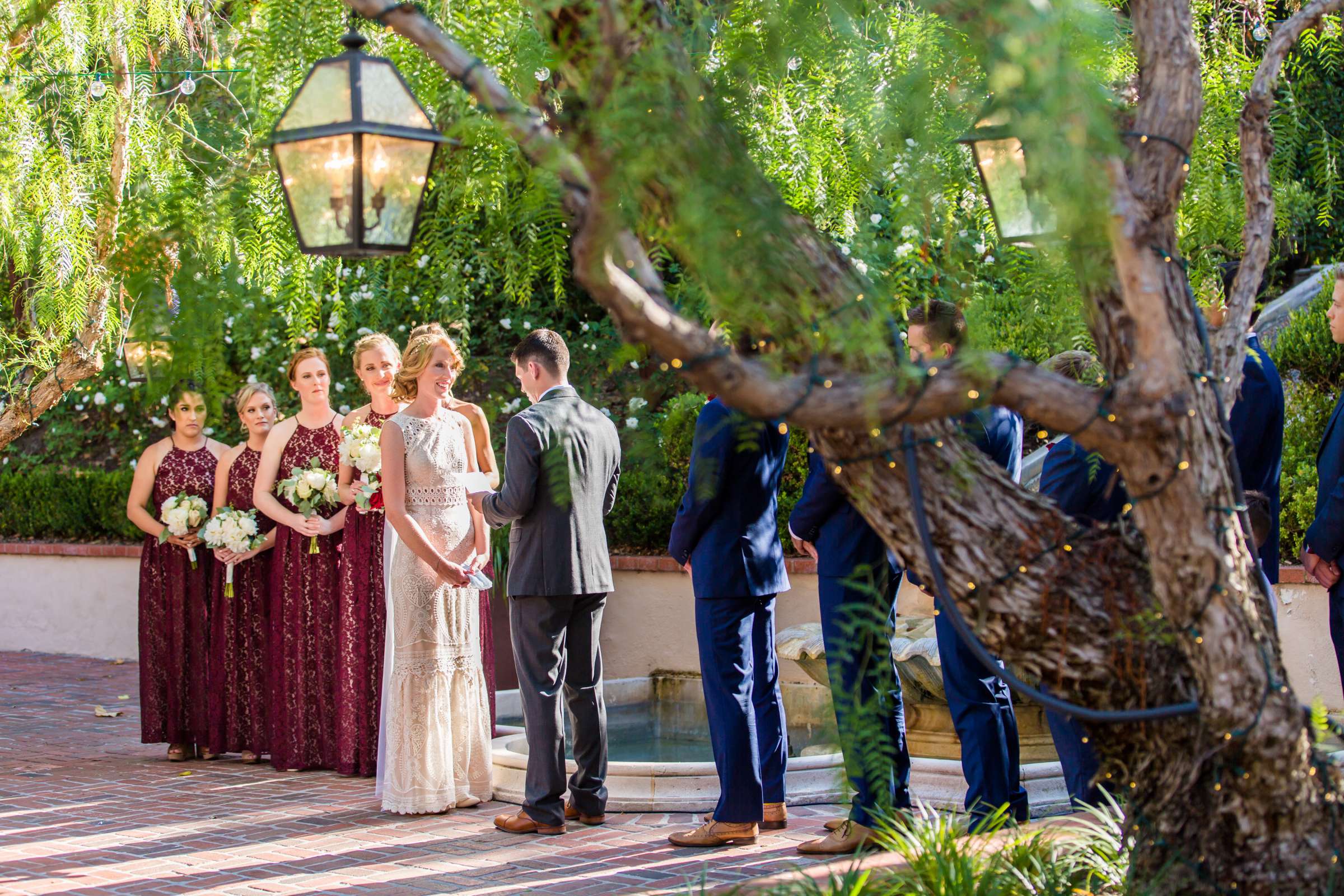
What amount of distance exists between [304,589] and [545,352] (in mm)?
2530

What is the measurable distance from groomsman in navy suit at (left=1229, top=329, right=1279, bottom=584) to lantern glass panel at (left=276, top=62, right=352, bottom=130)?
3.72 metres

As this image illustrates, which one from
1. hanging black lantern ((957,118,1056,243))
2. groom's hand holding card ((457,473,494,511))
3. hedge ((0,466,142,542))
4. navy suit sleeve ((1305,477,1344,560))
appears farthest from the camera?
hedge ((0,466,142,542))

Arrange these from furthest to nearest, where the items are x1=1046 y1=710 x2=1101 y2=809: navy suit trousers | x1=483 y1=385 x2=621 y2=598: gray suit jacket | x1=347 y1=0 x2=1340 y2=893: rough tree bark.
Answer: x1=483 y1=385 x2=621 y2=598: gray suit jacket
x1=1046 y1=710 x2=1101 y2=809: navy suit trousers
x1=347 y1=0 x2=1340 y2=893: rough tree bark

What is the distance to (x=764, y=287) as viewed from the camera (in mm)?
2943

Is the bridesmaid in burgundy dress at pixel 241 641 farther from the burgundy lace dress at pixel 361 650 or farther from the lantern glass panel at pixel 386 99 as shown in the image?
the lantern glass panel at pixel 386 99

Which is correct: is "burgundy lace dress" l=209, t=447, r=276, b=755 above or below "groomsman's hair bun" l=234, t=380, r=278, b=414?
below

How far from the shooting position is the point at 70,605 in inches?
511

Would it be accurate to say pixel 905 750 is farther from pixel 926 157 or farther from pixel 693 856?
pixel 926 157

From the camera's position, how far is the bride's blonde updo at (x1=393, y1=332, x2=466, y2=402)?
657cm

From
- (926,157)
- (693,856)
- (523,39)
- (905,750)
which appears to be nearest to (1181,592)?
(926,157)

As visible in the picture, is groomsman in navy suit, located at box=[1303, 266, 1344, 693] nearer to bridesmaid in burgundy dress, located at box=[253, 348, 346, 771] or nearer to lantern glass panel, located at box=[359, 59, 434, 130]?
lantern glass panel, located at box=[359, 59, 434, 130]

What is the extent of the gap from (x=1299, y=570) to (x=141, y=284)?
6.46 m

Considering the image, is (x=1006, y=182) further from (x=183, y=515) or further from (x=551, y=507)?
(x=183, y=515)

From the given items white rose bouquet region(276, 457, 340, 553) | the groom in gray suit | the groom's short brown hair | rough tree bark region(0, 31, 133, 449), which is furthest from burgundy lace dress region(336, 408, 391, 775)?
the groom's short brown hair
